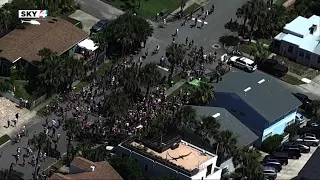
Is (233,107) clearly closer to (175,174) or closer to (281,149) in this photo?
(281,149)

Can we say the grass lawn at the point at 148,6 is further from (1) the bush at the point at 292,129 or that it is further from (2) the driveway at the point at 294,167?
(2) the driveway at the point at 294,167

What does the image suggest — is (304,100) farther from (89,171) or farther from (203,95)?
(89,171)

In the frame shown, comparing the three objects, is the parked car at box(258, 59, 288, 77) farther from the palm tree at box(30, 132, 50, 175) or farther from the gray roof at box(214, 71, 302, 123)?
the palm tree at box(30, 132, 50, 175)

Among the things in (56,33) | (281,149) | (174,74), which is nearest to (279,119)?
(281,149)

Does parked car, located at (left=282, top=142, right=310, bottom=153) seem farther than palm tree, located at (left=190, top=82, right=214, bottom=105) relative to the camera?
No

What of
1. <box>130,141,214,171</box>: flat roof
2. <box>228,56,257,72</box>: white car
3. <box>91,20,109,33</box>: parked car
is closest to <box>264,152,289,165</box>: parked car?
<box>130,141,214,171</box>: flat roof

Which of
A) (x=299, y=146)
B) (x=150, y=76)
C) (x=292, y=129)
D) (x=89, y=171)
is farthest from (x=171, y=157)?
(x=292, y=129)
